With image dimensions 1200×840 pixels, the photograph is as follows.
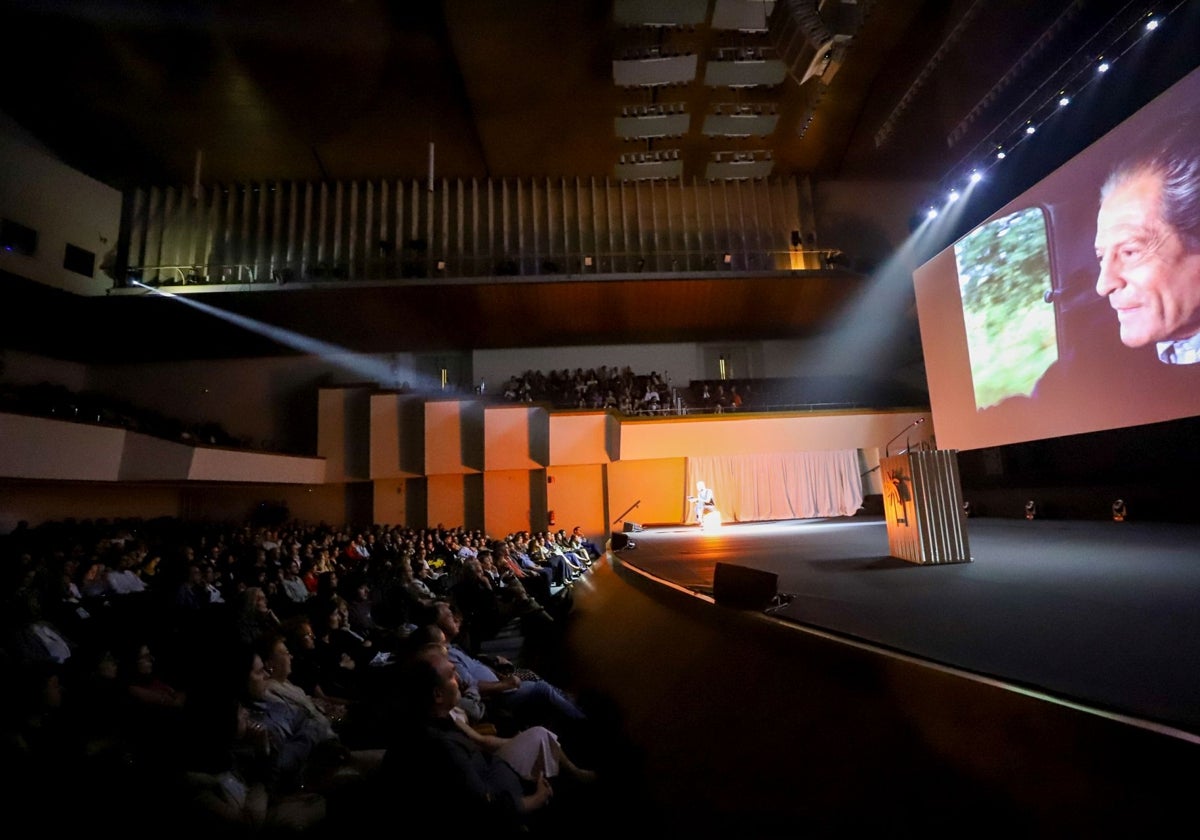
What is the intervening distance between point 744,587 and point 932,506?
2.44 metres

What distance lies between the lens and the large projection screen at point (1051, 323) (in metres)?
4.48

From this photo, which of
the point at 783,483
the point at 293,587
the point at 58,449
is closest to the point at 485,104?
the point at 58,449

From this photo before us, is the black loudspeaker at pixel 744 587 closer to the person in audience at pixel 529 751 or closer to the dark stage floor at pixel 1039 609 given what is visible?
the dark stage floor at pixel 1039 609

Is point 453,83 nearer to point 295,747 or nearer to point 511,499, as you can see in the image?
point 511,499

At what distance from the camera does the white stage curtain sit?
46.5 feet

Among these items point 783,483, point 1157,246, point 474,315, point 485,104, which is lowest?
point 783,483

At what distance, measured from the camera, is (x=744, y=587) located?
10.00 ft

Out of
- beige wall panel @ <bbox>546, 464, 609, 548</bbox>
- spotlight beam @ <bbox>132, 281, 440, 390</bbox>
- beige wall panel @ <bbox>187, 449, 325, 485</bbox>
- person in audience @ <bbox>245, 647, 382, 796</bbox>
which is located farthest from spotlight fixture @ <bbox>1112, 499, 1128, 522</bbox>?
beige wall panel @ <bbox>187, 449, 325, 485</bbox>

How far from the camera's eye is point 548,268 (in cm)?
1463

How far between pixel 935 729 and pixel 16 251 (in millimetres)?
17048

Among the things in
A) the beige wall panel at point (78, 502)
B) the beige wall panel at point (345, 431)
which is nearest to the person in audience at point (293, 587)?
the beige wall panel at point (78, 502)

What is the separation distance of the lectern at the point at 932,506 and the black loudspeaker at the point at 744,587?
2.19 meters

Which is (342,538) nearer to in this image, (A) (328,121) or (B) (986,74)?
(A) (328,121)

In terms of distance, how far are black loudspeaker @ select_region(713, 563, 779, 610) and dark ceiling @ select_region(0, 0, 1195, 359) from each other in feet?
22.6
